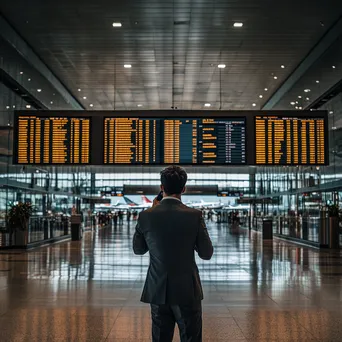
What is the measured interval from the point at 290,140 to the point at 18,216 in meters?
12.4

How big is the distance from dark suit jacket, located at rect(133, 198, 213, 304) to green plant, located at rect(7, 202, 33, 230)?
18.3 meters

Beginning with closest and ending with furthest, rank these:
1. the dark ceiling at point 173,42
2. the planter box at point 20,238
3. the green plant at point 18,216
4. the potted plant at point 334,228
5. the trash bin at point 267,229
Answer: the dark ceiling at point 173,42, the green plant at point 18,216, the planter box at point 20,238, the potted plant at point 334,228, the trash bin at point 267,229

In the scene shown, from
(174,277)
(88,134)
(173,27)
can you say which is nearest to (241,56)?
(173,27)

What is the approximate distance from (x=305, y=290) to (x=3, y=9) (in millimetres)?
10788

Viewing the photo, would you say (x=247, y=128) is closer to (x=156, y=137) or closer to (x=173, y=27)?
(x=156, y=137)

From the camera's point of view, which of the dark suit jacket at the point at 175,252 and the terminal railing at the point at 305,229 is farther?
the terminal railing at the point at 305,229

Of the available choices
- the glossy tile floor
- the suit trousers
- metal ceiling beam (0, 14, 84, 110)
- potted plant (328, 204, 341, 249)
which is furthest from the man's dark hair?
potted plant (328, 204, 341, 249)

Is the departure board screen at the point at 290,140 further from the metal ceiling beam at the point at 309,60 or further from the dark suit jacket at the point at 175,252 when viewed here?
the dark suit jacket at the point at 175,252

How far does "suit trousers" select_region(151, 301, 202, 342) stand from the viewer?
12.1ft

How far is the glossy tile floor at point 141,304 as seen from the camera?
6523 mm

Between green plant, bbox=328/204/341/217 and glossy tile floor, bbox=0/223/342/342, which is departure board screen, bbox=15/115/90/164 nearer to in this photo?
glossy tile floor, bbox=0/223/342/342

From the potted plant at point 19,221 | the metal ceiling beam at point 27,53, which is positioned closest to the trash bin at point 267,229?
the metal ceiling beam at point 27,53

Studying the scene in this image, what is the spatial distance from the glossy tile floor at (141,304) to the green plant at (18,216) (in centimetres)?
612

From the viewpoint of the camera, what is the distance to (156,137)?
42.4 feet
